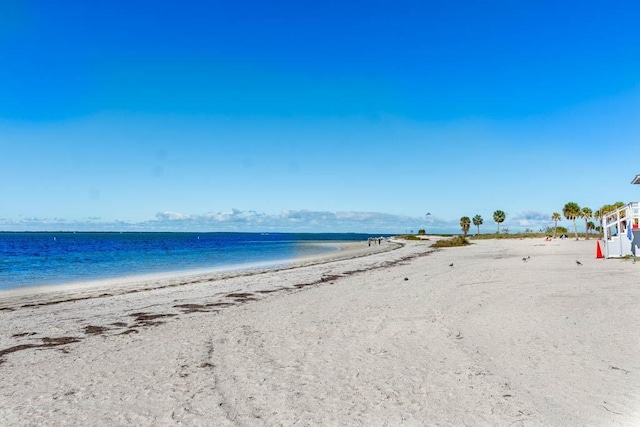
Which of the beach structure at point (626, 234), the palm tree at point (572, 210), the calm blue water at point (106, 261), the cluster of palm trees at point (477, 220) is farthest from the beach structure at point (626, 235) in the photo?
the cluster of palm trees at point (477, 220)

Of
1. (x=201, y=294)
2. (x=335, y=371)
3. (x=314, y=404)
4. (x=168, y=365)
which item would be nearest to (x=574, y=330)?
(x=335, y=371)

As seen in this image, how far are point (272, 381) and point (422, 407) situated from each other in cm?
212

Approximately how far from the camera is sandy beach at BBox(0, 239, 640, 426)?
5203 mm

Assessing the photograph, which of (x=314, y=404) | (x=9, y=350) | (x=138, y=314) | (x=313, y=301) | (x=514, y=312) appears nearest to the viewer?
(x=314, y=404)

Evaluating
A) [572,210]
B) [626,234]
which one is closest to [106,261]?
[626,234]

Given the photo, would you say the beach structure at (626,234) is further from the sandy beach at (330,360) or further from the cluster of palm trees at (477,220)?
A: the cluster of palm trees at (477,220)

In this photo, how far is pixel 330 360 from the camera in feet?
24.1

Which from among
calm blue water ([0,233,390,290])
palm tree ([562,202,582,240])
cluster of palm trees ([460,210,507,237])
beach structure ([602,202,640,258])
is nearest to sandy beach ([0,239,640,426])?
beach structure ([602,202,640,258])

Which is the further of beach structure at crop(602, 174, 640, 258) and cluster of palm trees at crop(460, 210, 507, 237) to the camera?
cluster of palm trees at crop(460, 210, 507, 237)

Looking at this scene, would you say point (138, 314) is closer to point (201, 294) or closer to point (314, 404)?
point (201, 294)

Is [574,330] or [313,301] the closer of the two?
[574,330]

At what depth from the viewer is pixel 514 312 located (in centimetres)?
1121

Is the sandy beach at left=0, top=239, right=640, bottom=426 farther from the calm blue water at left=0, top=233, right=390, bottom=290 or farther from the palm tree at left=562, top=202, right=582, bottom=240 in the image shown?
the palm tree at left=562, top=202, right=582, bottom=240

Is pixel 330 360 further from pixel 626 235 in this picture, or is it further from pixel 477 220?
pixel 477 220
